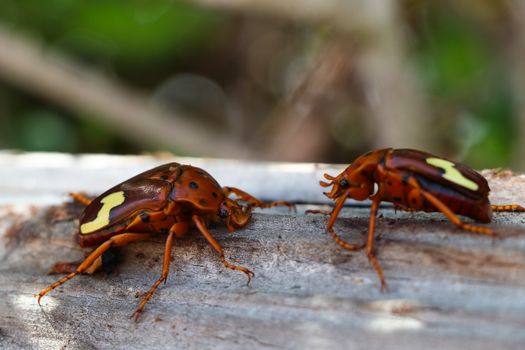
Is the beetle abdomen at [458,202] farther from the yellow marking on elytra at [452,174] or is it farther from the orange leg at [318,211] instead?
the orange leg at [318,211]

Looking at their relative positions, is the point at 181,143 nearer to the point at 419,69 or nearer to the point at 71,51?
the point at 71,51

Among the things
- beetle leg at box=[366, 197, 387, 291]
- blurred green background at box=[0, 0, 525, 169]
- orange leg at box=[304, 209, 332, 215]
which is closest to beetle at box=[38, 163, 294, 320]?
orange leg at box=[304, 209, 332, 215]

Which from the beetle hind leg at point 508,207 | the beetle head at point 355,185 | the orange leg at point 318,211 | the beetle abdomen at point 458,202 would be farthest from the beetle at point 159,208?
the beetle hind leg at point 508,207

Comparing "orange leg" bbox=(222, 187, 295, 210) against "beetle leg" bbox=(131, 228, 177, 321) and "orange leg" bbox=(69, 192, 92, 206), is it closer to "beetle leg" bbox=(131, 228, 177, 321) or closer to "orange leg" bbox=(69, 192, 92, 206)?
"beetle leg" bbox=(131, 228, 177, 321)

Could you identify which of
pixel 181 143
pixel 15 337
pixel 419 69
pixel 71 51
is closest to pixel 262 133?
pixel 181 143

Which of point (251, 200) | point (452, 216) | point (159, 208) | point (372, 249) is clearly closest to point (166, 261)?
point (159, 208)
